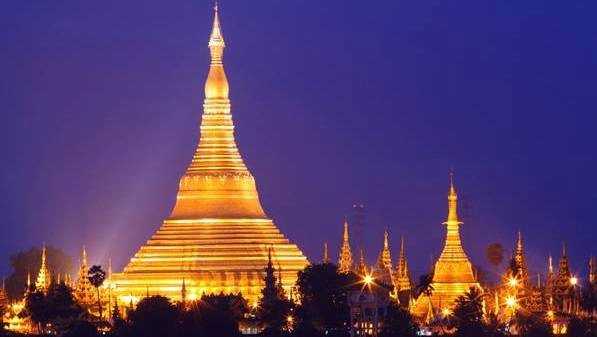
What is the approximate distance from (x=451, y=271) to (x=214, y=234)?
10.0 meters

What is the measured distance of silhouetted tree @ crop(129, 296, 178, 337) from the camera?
100125 mm

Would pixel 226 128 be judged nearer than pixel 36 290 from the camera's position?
No

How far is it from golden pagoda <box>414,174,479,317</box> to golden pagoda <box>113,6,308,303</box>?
5569 mm

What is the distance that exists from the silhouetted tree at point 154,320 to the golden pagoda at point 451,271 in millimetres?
18668

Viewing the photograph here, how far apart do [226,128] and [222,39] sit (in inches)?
153

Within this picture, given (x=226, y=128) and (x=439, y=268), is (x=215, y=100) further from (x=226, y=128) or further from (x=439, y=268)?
(x=439, y=268)

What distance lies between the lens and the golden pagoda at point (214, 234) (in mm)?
119812

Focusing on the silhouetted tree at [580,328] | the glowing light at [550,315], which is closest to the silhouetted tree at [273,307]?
the glowing light at [550,315]

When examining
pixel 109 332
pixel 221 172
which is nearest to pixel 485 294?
pixel 221 172

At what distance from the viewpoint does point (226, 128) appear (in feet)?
409

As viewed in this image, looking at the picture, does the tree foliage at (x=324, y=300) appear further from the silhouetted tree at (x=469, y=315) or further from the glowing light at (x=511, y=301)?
the glowing light at (x=511, y=301)

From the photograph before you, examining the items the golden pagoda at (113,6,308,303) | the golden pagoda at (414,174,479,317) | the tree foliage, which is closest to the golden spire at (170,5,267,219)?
the golden pagoda at (113,6,308,303)

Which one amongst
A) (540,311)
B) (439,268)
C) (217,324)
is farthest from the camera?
(439,268)

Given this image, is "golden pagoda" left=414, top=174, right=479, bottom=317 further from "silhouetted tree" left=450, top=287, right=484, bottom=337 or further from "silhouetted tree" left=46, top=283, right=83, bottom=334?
"silhouetted tree" left=46, top=283, right=83, bottom=334
